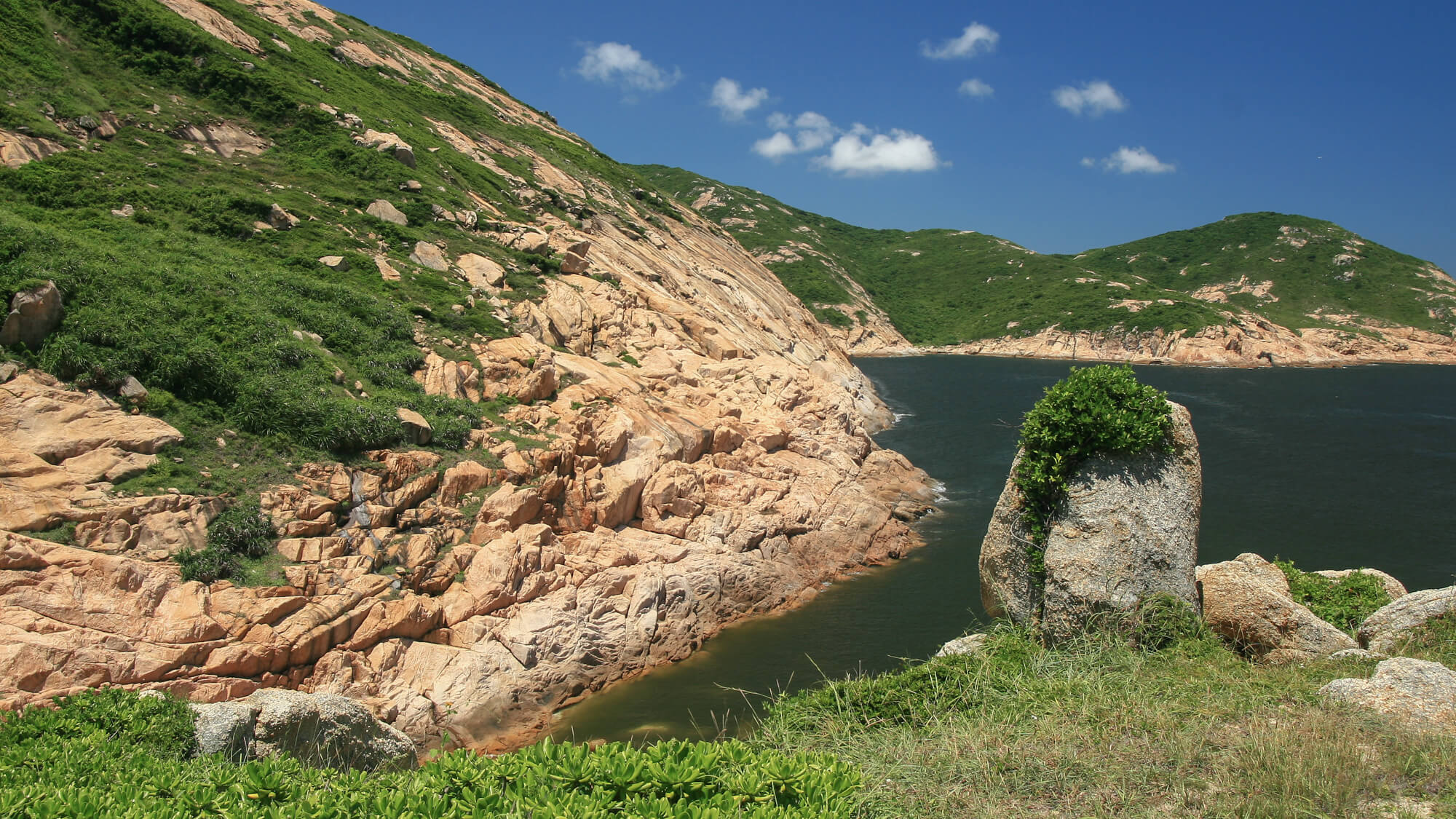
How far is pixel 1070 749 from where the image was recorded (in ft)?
23.4

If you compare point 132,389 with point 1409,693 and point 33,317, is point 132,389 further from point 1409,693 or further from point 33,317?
point 1409,693

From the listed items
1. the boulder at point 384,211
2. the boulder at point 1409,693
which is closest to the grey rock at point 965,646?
A: the boulder at point 1409,693

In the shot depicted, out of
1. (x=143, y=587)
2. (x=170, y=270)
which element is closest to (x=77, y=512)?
(x=143, y=587)

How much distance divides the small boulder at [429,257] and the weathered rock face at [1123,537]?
74.0 feet

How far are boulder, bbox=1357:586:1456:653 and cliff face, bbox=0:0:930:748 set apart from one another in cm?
1327

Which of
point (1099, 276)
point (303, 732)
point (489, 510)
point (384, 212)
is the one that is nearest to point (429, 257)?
point (384, 212)

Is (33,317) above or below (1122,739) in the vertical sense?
A: above

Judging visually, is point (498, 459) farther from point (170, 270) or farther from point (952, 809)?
point (952, 809)

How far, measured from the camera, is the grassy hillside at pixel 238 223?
17.1 meters

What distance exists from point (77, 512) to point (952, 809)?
49.3 ft

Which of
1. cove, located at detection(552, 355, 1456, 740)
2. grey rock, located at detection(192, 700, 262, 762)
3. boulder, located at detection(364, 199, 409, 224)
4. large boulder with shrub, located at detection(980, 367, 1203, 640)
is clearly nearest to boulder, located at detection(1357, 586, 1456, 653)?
large boulder with shrub, located at detection(980, 367, 1203, 640)

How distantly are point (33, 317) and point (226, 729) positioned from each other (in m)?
11.2

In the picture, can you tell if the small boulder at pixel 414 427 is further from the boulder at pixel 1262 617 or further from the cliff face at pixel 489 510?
the boulder at pixel 1262 617

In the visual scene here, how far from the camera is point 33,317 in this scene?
1545cm
